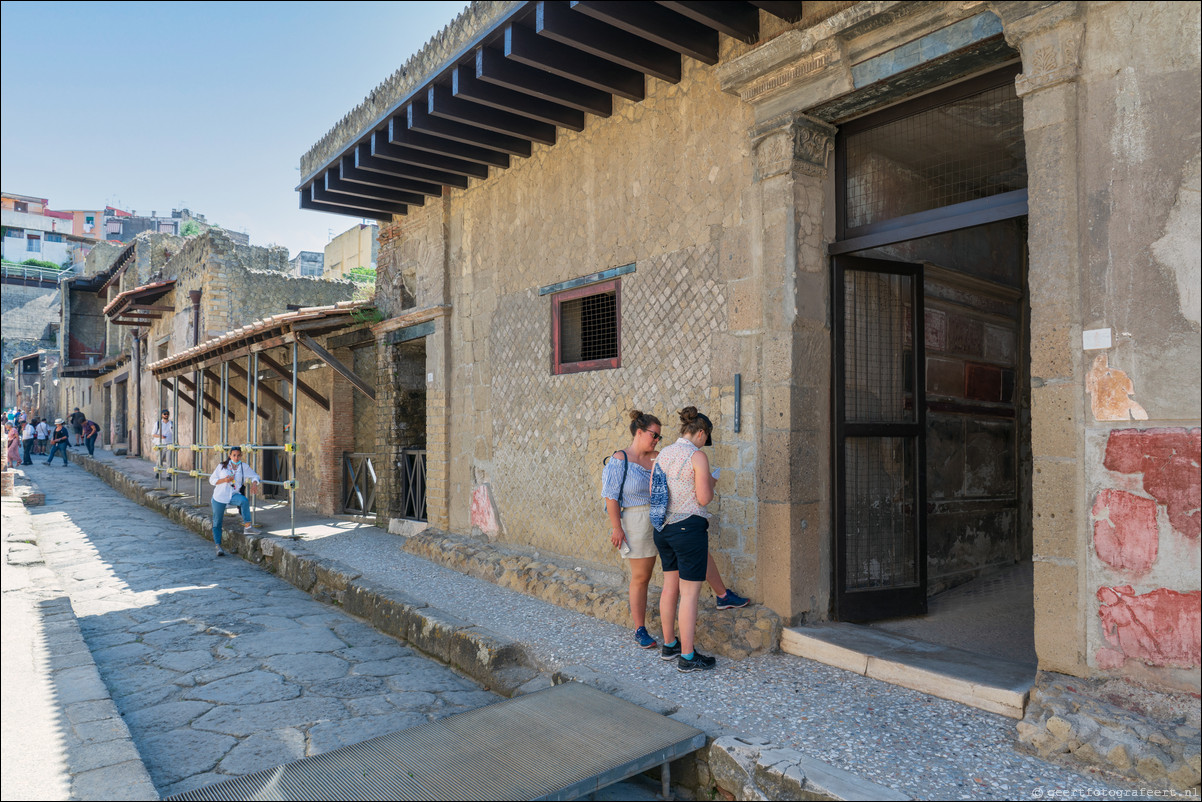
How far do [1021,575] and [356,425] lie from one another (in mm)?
9106

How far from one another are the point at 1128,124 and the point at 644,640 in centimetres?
355

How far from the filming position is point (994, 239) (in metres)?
6.78

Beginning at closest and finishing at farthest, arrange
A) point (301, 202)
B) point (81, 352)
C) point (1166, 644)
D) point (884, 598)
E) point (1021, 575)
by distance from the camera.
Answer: point (1166, 644) < point (884, 598) < point (1021, 575) < point (301, 202) < point (81, 352)

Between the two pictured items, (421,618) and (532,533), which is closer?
(421,618)

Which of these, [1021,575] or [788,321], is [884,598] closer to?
[788,321]

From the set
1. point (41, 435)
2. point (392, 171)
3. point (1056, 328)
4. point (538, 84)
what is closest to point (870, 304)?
point (1056, 328)

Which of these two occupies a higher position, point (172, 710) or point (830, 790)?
point (830, 790)

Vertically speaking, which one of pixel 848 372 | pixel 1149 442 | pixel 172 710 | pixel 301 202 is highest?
pixel 301 202

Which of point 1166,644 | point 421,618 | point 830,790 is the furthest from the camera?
point 421,618

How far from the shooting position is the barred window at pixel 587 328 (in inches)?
238

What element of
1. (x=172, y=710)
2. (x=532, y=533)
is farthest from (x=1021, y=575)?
(x=172, y=710)

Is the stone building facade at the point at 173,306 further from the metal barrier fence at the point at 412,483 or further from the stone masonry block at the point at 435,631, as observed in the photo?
the stone masonry block at the point at 435,631

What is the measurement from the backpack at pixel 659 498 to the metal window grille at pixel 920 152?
1.95 m

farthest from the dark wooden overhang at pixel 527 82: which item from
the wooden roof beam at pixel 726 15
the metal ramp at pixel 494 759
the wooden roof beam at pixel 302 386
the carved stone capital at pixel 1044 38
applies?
the metal ramp at pixel 494 759
